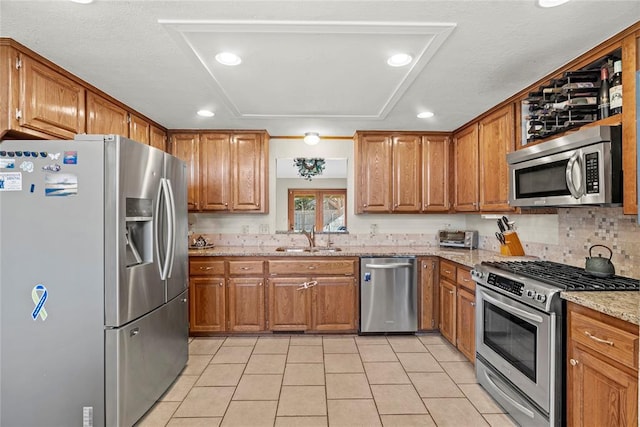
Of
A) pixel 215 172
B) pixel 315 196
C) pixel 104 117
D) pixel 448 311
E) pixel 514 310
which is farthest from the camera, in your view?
pixel 315 196

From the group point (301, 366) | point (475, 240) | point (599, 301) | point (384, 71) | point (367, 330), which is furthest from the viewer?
point (475, 240)

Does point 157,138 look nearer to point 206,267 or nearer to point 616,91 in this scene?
point 206,267

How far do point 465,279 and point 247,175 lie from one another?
2.58m

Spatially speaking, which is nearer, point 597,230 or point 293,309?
point 597,230

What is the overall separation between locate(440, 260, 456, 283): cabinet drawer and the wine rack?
1.40 meters

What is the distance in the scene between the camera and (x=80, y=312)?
6.35ft

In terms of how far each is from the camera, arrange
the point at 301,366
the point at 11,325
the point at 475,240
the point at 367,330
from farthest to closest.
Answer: the point at 475,240
the point at 367,330
the point at 301,366
the point at 11,325

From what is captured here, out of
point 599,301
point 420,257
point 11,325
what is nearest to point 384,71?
point 599,301

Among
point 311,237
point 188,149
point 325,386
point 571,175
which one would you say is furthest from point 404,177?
point 188,149

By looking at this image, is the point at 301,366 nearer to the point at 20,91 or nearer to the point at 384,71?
the point at 384,71

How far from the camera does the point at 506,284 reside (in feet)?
7.26

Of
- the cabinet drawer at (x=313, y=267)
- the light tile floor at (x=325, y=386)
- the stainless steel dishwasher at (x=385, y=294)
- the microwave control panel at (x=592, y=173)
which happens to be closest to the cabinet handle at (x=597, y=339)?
the microwave control panel at (x=592, y=173)

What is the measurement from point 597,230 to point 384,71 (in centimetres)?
188

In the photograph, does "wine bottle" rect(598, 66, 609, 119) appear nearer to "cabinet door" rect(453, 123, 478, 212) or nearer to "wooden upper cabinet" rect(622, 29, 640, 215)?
"wooden upper cabinet" rect(622, 29, 640, 215)
